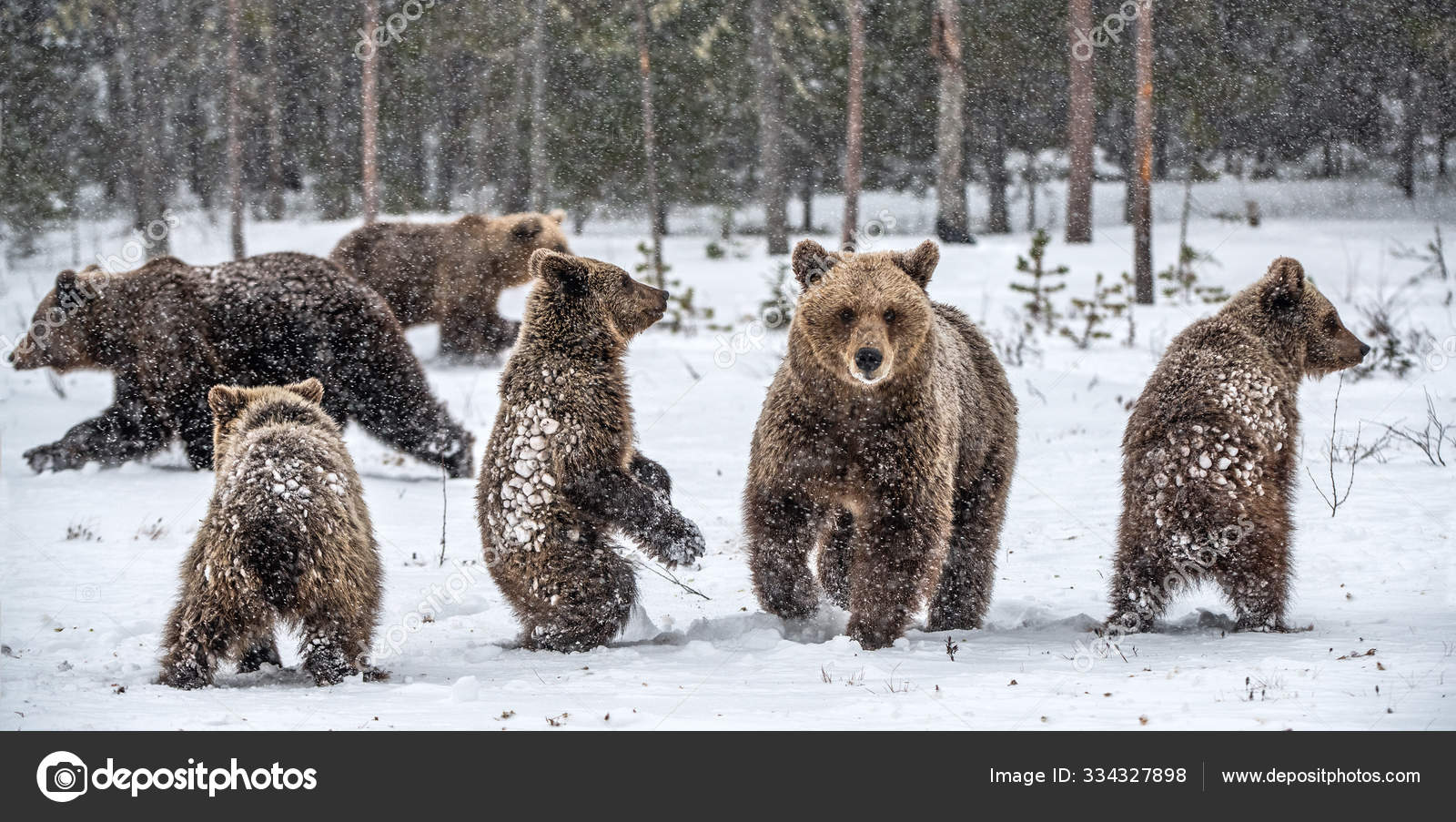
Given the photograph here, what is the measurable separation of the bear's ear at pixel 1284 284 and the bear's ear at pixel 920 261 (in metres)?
1.68

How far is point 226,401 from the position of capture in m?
5.55

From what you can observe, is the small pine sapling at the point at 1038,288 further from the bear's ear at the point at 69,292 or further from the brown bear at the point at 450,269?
the bear's ear at the point at 69,292

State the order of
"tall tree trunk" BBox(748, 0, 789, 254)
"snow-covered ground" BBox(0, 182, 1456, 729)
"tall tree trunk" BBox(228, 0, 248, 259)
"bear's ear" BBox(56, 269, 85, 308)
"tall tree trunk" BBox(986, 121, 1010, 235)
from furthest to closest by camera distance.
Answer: "tall tree trunk" BBox(986, 121, 1010, 235) → "tall tree trunk" BBox(748, 0, 789, 254) → "tall tree trunk" BBox(228, 0, 248, 259) → "bear's ear" BBox(56, 269, 85, 308) → "snow-covered ground" BBox(0, 182, 1456, 729)

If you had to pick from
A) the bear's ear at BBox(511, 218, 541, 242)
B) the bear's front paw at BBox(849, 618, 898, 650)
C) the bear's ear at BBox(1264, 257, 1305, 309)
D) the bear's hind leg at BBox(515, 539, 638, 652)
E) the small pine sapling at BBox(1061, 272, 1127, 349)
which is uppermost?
the bear's ear at BBox(511, 218, 541, 242)

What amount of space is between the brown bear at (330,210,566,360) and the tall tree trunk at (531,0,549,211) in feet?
38.1

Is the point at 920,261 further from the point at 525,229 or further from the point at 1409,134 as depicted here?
the point at 1409,134

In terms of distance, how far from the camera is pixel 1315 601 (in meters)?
6.46

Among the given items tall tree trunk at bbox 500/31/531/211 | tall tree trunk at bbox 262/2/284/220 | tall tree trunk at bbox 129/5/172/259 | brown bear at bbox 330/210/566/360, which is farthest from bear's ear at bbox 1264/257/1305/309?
tall tree trunk at bbox 262/2/284/220

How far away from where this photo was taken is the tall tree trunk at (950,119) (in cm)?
2180

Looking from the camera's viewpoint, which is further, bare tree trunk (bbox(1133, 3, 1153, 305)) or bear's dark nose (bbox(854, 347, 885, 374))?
bare tree trunk (bbox(1133, 3, 1153, 305))

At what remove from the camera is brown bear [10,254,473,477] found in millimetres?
9375

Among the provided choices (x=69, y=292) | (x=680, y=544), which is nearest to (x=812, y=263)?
(x=680, y=544)

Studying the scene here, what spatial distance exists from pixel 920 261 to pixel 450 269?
945cm
